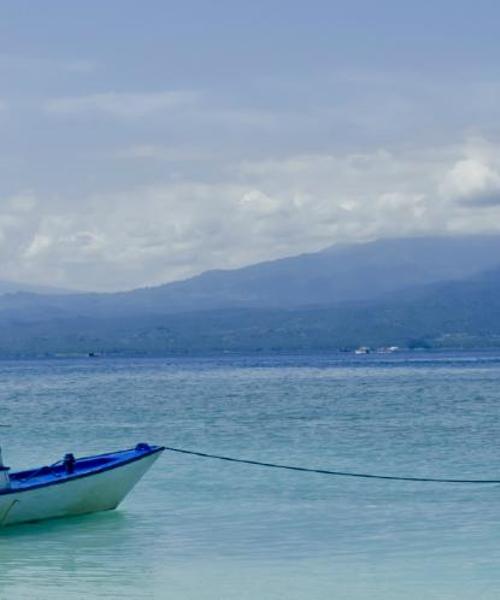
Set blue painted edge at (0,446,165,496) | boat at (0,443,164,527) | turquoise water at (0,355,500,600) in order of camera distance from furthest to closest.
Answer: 1. boat at (0,443,164,527)
2. blue painted edge at (0,446,165,496)
3. turquoise water at (0,355,500,600)

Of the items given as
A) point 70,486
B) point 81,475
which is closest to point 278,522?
point 81,475

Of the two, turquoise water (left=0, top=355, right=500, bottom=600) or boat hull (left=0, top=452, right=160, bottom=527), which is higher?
boat hull (left=0, top=452, right=160, bottom=527)

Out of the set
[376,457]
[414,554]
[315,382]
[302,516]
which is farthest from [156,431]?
[315,382]

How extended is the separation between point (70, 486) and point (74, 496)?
271 millimetres

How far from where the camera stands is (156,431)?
47.3 m

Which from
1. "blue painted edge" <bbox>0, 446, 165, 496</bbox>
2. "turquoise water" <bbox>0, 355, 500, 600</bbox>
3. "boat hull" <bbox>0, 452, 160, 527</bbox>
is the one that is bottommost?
"turquoise water" <bbox>0, 355, 500, 600</bbox>

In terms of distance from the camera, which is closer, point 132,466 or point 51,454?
point 132,466

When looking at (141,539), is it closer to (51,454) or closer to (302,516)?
(302,516)

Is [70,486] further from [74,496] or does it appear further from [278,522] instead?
[278,522]

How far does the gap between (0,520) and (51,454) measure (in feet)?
52.5

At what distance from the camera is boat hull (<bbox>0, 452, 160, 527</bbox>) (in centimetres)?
2214

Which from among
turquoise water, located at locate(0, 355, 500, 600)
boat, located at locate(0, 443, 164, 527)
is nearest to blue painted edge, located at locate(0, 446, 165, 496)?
boat, located at locate(0, 443, 164, 527)

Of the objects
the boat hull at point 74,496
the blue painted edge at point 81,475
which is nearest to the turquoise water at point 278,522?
the boat hull at point 74,496

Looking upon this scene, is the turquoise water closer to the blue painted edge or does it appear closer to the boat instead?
the boat
